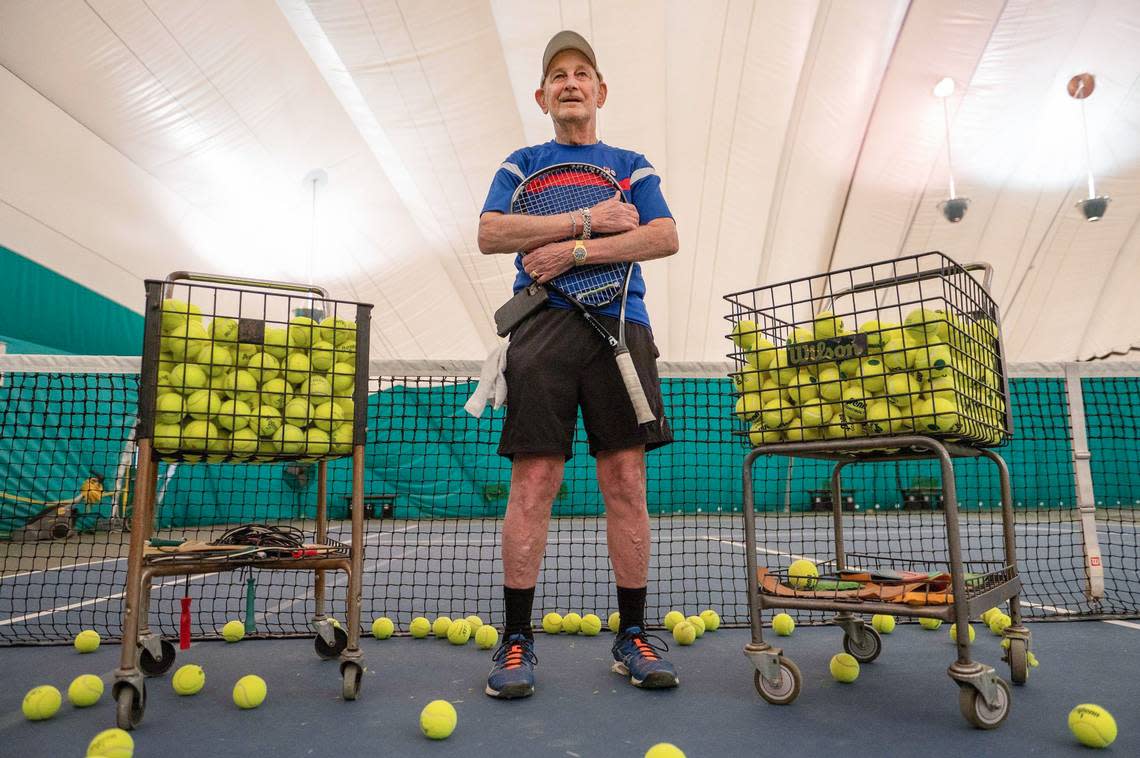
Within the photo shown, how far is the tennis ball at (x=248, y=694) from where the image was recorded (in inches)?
79.4

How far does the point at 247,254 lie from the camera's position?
36.3 ft

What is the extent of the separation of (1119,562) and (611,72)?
790 centimetres

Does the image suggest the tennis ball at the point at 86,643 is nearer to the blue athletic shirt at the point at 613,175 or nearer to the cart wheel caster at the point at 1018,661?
the blue athletic shirt at the point at 613,175

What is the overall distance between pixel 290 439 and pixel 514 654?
888mm

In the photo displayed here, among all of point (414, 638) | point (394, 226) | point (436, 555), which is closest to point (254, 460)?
point (414, 638)

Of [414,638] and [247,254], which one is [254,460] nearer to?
[414,638]

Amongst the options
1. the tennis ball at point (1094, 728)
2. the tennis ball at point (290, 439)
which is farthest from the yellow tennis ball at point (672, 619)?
the tennis ball at point (290, 439)

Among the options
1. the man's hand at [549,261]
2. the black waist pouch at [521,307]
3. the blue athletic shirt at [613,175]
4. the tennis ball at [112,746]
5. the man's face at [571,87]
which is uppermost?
the man's face at [571,87]

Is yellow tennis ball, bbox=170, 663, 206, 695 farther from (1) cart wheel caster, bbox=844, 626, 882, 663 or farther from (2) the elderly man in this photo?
(1) cart wheel caster, bbox=844, 626, 882, 663

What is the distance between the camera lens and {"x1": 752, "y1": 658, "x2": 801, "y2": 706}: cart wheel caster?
6.50 feet

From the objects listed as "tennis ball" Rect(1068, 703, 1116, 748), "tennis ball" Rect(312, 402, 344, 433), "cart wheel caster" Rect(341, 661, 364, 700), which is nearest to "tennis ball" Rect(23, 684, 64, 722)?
"cart wheel caster" Rect(341, 661, 364, 700)

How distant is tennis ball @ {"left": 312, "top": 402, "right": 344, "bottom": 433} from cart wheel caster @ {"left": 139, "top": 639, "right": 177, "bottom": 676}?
3.19ft

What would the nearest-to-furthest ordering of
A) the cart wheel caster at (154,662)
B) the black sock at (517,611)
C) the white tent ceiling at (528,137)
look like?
the black sock at (517,611)
the cart wheel caster at (154,662)
the white tent ceiling at (528,137)

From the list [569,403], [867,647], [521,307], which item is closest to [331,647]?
[569,403]
